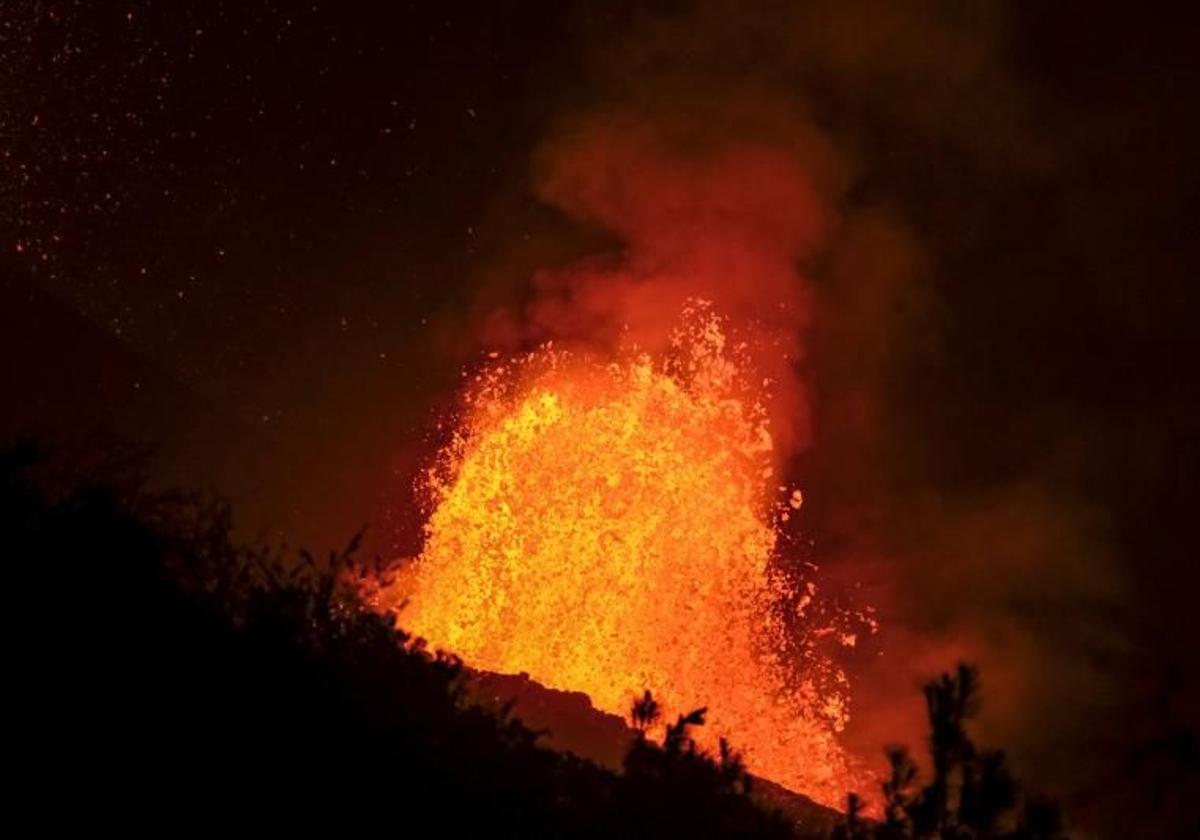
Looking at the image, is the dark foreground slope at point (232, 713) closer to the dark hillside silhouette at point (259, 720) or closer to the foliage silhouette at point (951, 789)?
the dark hillside silhouette at point (259, 720)

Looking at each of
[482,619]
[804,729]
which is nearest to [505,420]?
[482,619]

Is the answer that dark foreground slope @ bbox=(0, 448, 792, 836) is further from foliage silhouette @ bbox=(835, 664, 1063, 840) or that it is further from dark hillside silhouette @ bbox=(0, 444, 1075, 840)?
foliage silhouette @ bbox=(835, 664, 1063, 840)

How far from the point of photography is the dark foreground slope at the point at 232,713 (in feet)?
15.1

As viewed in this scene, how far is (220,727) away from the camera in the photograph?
5039mm

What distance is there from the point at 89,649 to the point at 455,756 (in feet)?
6.94

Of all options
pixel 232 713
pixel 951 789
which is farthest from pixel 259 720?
pixel 951 789

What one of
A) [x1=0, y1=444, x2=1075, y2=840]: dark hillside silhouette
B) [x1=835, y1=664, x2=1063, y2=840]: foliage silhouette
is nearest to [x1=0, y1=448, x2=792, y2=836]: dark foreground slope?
[x1=0, y1=444, x2=1075, y2=840]: dark hillside silhouette

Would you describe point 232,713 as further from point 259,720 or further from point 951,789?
point 951,789

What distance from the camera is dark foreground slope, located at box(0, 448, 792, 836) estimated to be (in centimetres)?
461

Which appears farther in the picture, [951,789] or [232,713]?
[951,789]

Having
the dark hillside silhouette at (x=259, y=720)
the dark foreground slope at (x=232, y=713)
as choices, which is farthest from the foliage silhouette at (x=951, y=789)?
the dark foreground slope at (x=232, y=713)

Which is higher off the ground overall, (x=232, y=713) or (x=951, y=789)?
(x=951, y=789)

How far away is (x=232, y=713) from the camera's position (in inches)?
205

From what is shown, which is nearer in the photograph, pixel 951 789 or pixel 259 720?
pixel 259 720
